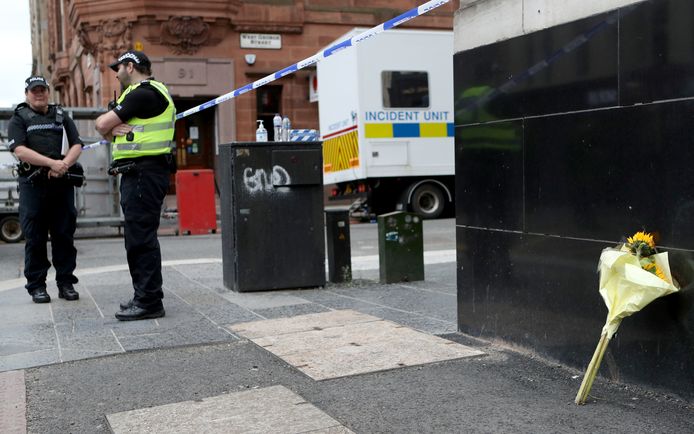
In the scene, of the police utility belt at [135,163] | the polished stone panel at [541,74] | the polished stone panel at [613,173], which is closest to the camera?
the polished stone panel at [613,173]

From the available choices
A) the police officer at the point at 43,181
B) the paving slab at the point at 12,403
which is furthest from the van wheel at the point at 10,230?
the paving slab at the point at 12,403

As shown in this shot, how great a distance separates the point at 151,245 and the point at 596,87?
3428mm

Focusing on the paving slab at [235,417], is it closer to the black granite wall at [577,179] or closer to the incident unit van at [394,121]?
the black granite wall at [577,179]

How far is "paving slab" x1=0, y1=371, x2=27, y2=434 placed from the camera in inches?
142

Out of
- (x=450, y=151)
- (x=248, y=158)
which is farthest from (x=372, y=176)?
(x=248, y=158)

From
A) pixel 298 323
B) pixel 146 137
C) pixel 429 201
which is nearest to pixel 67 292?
pixel 146 137

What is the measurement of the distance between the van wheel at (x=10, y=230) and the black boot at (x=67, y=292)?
294 inches

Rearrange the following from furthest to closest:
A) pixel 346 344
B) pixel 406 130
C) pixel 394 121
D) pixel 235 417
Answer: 1. pixel 406 130
2. pixel 394 121
3. pixel 346 344
4. pixel 235 417

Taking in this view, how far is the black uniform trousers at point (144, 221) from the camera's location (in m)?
5.89

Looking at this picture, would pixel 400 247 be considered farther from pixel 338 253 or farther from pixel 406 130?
pixel 406 130

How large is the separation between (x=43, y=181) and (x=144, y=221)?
1.31m

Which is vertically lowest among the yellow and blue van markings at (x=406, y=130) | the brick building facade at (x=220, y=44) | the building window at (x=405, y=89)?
the yellow and blue van markings at (x=406, y=130)

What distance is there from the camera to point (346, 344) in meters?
4.91

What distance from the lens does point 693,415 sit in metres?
3.46
